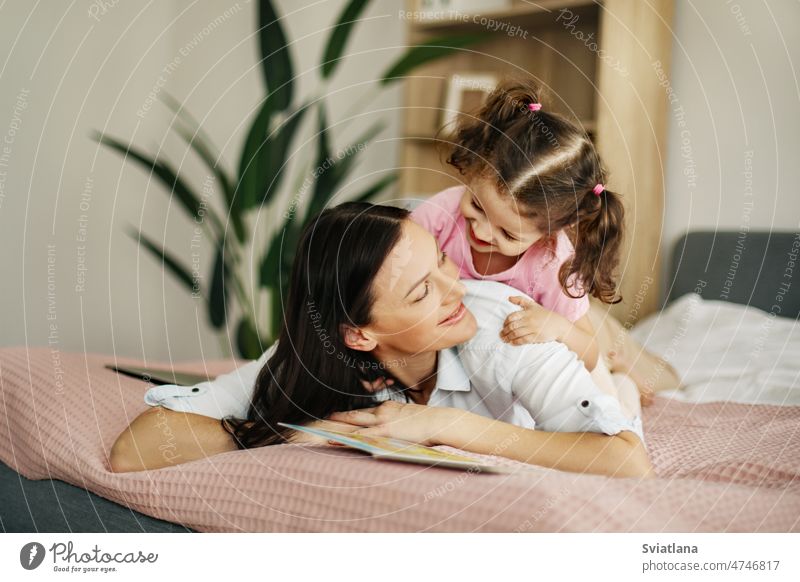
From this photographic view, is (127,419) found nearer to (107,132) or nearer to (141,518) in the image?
(141,518)

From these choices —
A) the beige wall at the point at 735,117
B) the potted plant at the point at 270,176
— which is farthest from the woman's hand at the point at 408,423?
the beige wall at the point at 735,117

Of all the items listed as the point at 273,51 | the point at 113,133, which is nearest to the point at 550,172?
the point at 273,51

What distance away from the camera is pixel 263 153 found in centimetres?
155

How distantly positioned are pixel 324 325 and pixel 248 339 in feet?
2.71

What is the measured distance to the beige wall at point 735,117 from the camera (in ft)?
4.31

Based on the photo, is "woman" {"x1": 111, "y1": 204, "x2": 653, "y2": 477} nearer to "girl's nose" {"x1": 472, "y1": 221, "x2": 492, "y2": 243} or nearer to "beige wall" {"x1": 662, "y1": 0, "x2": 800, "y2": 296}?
"girl's nose" {"x1": 472, "y1": 221, "x2": 492, "y2": 243}

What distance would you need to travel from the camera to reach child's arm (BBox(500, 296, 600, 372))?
0.72 meters

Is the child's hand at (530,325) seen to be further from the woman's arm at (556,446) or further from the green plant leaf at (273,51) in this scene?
the green plant leaf at (273,51)

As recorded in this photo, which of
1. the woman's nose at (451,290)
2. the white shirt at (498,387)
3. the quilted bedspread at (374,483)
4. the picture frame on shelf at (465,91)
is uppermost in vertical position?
the picture frame on shelf at (465,91)

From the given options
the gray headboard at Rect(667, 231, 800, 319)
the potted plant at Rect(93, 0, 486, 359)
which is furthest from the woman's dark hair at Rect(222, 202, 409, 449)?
the gray headboard at Rect(667, 231, 800, 319)

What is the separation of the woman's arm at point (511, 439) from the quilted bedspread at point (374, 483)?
0.09 feet

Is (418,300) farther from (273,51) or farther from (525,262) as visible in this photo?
(273,51)

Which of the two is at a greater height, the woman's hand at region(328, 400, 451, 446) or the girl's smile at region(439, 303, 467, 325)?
the girl's smile at region(439, 303, 467, 325)

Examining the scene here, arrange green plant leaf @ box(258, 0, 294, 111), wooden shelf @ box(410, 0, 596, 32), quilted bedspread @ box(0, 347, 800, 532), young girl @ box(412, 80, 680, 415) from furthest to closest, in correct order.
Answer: wooden shelf @ box(410, 0, 596, 32) → green plant leaf @ box(258, 0, 294, 111) → young girl @ box(412, 80, 680, 415) → quilted bedspread @ box(0, 347, 800, 532)
